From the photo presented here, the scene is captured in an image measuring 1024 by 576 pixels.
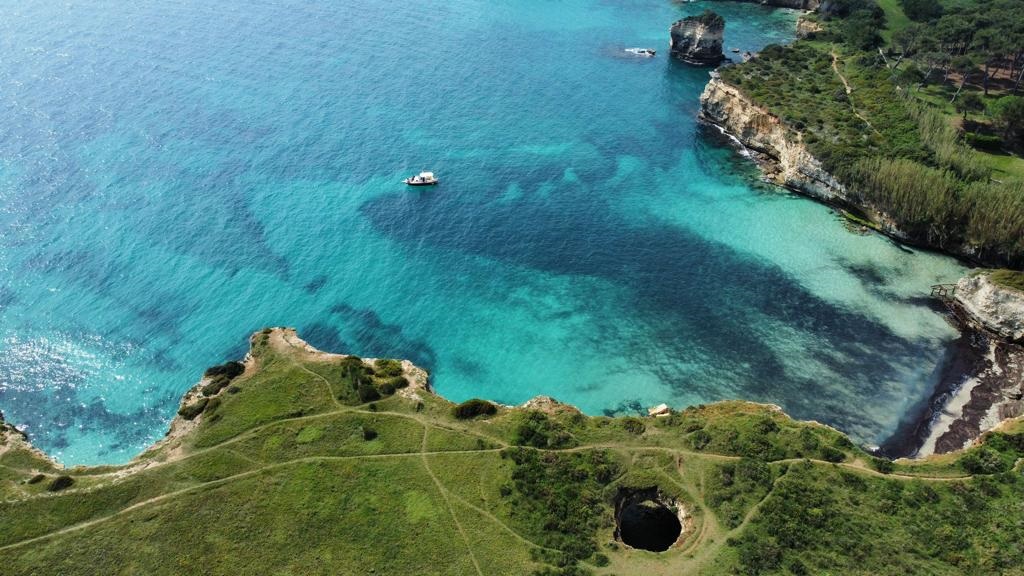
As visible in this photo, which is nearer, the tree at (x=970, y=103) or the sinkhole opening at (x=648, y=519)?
the sinkhole opening at (x=648, y=519)

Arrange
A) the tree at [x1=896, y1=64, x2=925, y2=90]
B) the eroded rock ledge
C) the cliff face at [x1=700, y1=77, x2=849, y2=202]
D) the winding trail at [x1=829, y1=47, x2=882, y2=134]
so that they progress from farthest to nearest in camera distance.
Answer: the tree at [x1=896, y1=64, x2=925, y2=90] < the winding trail at [x1=829, y1=47, x2=882, y2=134] < the cliff face at [x1=700, y1=77, x2=849, y2=202] < the eroded rock ledge

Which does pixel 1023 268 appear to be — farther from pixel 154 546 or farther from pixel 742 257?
pixel 154 546

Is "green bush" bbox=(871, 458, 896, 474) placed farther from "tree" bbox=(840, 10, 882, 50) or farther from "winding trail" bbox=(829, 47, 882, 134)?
"tree" bbox=(840, 10, 882, 50)

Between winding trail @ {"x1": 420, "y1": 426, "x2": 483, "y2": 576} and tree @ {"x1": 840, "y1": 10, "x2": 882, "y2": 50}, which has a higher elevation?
tree @ {"x1": 840, "y1": 10, "x2": 882, "y2": 50}

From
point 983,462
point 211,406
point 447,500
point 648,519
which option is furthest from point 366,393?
point 983,462

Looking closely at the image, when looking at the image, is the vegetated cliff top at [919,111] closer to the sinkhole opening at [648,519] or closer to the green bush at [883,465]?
the green bush at [883,465]

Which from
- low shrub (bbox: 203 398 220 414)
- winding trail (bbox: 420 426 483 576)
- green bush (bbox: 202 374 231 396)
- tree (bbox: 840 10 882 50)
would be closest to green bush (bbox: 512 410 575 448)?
winding trail (bbox: 420 426 483 576)

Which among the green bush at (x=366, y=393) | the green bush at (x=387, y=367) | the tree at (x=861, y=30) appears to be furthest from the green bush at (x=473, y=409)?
the tree at (x=861, y=30)

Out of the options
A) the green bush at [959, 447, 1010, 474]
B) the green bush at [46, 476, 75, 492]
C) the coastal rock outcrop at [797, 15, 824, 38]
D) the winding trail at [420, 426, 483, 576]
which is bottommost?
the green bush at [46, 476, 75, 492]
